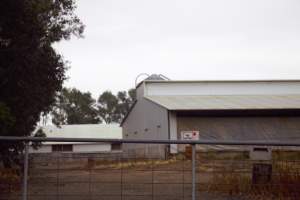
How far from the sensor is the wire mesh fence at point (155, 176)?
7.91 meters

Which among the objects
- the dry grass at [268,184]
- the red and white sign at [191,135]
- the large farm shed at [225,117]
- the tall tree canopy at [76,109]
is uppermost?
the tall tree canopy at [76,109]

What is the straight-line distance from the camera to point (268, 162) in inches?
335

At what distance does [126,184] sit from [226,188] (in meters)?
1.70

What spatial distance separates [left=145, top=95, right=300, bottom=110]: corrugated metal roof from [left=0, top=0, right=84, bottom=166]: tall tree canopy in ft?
72.4

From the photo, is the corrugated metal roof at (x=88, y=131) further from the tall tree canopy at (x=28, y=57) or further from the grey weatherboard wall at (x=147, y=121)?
the tall tree canopy at (x=28, y=57)

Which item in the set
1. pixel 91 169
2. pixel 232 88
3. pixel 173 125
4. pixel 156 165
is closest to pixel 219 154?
pixel 156 165

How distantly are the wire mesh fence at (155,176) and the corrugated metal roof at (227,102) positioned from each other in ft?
117

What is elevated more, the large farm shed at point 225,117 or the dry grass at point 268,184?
the large farm shed at point 225,117

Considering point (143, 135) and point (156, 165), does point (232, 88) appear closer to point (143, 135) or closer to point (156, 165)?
point (143, 135)

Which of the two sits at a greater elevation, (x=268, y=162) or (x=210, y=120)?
(x=210, y=120)

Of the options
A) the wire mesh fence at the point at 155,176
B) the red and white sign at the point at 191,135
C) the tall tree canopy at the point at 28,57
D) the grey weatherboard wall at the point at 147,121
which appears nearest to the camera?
the wire mesh fence at the point at 155,176

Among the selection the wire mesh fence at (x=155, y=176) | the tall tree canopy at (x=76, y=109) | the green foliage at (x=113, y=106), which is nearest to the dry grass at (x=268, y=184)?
the wire mesh fence at (x=155, y=176)

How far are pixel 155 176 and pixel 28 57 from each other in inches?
511

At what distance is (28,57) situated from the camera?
19.9m
